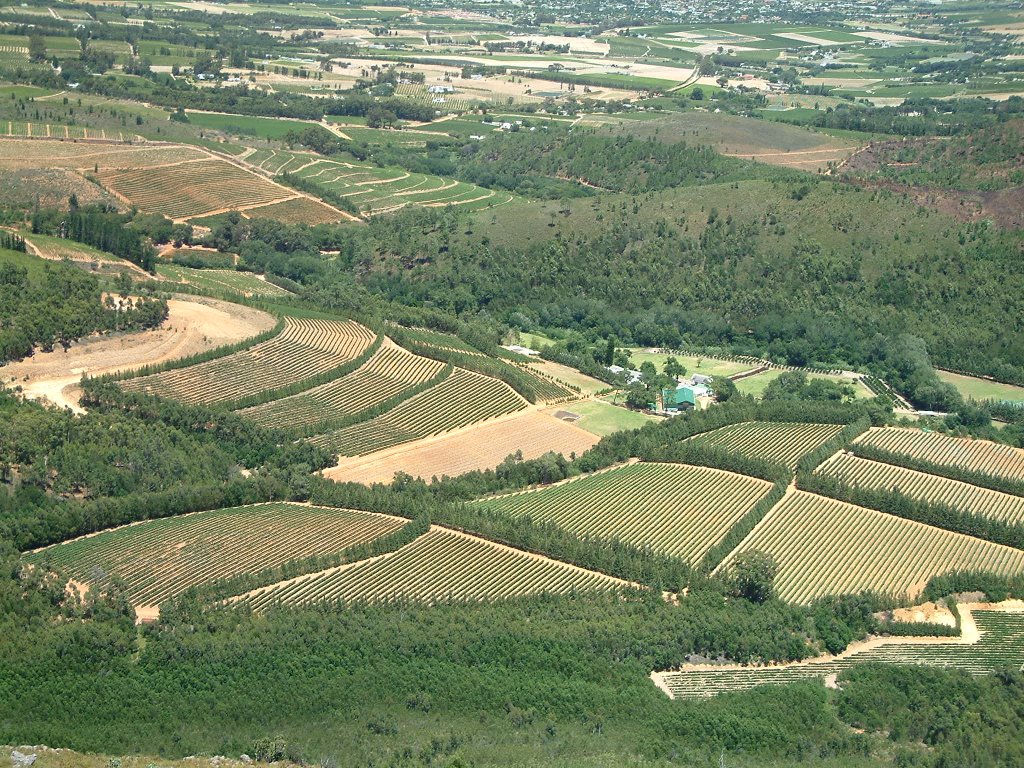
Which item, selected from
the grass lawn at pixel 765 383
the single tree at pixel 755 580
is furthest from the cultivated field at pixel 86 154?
the single tree at pixel 755 580

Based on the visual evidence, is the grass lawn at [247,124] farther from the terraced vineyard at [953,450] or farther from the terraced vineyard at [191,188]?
the terraced vineyard at [953,450]

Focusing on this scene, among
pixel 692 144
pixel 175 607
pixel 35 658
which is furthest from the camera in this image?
pixel 692 144

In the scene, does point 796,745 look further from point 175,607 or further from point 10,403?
point 10,403

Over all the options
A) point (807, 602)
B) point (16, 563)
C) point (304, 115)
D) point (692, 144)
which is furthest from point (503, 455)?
point (304, 115)

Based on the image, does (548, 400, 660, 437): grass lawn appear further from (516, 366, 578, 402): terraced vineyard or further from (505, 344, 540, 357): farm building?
(505, 344, 540, 357): farm building

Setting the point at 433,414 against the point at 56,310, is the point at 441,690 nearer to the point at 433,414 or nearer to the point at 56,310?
the point at 433,414

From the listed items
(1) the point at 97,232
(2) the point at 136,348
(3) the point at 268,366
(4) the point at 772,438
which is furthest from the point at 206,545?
(1) the point at 97,232
